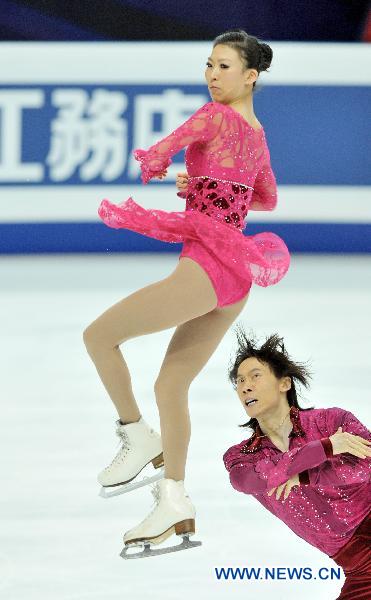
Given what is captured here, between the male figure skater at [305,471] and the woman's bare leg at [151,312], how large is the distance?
0.58ft

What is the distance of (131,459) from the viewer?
3.49 meters

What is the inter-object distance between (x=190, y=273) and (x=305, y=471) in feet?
2.00

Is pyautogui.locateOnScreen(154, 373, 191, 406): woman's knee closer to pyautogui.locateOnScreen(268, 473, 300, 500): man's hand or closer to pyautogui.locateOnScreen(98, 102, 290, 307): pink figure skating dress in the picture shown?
pyautogui.locateOnScreen(98, 102, 290, 307): pink figure skating dress

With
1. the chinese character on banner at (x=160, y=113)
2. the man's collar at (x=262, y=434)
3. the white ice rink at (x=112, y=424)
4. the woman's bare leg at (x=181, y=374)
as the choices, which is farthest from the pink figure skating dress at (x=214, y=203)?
the chinese character on banner at (x=160, y=113)

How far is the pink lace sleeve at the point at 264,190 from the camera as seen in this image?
363 centimetres

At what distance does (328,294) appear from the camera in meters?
7.38

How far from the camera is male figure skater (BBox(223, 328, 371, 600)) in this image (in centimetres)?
315

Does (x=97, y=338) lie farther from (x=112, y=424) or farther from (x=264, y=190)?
(x=112, y=424)

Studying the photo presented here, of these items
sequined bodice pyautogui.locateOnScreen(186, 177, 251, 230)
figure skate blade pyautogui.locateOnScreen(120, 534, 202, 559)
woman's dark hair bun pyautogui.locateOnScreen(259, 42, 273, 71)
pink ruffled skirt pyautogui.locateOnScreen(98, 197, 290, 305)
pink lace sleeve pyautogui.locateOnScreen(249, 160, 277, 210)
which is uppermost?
woman's dark hair bun pyautogui.locateOnScreen(259, 42, 273, 71)

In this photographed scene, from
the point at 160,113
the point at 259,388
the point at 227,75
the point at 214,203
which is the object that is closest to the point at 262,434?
the point at 259,388

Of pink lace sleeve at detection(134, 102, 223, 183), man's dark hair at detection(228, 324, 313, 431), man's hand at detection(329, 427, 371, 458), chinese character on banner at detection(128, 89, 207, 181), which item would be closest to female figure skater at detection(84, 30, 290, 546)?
pink lace sleeve at detection(134, 102, 223, 183)

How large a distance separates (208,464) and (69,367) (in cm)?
143

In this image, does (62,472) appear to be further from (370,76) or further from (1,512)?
(370,76)

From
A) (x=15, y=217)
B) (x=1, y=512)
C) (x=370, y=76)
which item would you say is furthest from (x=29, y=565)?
(x=370, y=76)
